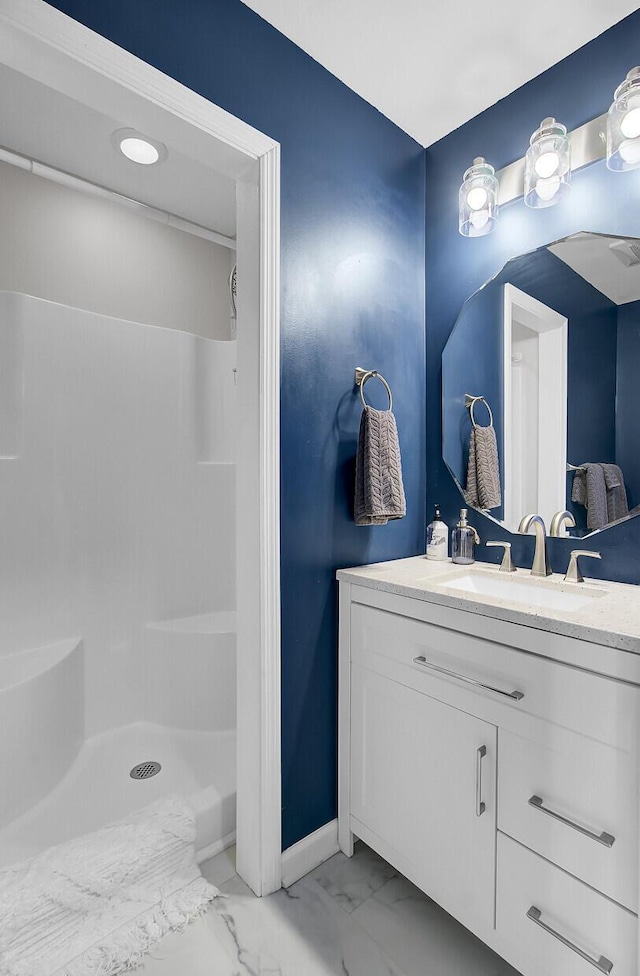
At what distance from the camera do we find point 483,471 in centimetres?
174

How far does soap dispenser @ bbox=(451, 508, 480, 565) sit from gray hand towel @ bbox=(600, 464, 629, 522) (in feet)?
1.41

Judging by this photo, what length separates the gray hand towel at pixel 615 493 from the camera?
1428 mm

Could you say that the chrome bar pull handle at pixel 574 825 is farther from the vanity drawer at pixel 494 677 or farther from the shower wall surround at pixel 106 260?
the shower wall surround at pixel 106 260

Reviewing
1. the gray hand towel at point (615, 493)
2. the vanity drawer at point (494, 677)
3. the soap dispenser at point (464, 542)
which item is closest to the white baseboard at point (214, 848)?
the vanity drawer at point (494, 677)

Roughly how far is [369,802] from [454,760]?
0.39 m

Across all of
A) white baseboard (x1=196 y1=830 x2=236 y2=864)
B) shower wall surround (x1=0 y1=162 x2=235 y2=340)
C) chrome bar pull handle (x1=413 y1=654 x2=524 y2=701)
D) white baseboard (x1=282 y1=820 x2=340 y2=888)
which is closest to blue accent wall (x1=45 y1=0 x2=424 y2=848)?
white baseboard (x1=282 y1=820 x2=340 y2=888)

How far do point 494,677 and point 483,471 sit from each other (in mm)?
782

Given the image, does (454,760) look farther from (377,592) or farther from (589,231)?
(589,231)

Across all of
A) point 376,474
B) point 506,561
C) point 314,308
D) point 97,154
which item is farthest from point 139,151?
point 506,561

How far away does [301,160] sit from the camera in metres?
1.50

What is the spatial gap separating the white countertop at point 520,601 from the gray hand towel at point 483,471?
0.73 ft

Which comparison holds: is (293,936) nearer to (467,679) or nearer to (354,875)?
(354,875)

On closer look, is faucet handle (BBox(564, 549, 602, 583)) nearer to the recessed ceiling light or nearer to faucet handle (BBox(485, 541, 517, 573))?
faucet handle (BBox(485, 541, 517, 573))

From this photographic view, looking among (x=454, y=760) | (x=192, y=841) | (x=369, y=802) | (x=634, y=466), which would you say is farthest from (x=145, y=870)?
(x=634, y=466)
